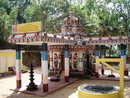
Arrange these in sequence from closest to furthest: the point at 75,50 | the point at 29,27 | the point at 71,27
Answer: the point at 29,27, the point at 75,50, the point at 71,27

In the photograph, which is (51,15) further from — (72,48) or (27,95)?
(27,95)

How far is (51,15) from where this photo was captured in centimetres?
2667

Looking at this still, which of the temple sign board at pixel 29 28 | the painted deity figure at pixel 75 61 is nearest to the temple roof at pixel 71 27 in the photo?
the painted deity figure at pixel 75 61

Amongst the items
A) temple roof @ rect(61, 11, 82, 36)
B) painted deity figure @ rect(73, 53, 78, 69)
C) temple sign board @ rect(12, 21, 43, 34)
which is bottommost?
painted deity figure @ rect(73, 53, 78, 69)

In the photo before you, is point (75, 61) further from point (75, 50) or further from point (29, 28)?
point (29, 28)

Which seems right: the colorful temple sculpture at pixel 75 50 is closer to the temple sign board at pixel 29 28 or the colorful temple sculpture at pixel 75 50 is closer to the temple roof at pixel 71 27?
the temple roof at pixel 71 27

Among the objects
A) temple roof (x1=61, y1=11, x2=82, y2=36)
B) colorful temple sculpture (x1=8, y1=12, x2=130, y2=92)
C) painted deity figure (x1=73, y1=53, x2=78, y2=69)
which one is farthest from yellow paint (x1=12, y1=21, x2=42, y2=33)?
temple roof (x1=61, y1=11, x2=82, y2=36)

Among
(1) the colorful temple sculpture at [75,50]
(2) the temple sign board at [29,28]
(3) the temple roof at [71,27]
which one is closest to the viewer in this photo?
(2) the temple sign board at [29,28]

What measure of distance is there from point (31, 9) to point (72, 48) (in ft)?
47.3

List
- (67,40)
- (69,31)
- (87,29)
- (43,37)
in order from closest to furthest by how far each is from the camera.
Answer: (43,37) → (67,40) → (69,31) → (87,29)

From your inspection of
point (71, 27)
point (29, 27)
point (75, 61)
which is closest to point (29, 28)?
point (29, 27)

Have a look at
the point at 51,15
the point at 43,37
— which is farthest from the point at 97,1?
the point at 43,37

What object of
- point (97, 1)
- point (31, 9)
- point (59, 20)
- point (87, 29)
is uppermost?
point (97, 1)

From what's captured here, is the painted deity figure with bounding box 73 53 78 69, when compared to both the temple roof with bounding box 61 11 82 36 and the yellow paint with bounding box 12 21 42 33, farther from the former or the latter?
the yellow paint with bounding box 12 21 42 33
